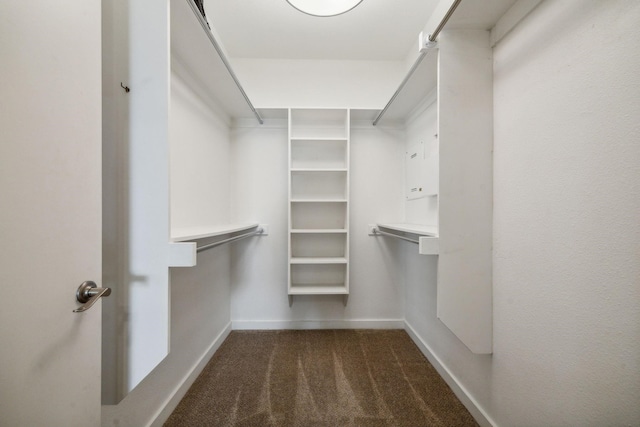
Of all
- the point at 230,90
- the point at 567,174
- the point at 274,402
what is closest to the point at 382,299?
the point at 274,402

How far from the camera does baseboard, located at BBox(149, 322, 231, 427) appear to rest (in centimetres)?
125

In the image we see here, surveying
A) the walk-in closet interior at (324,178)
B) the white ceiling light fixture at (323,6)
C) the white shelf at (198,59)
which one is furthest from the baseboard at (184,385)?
the white ceiling light fixture at (323,6)

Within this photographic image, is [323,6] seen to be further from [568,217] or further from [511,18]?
[568,217]

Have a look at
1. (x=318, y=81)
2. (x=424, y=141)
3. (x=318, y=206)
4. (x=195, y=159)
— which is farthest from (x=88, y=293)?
(x=318, y=81)

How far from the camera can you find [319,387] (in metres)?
1.53

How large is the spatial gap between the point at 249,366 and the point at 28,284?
1.56 meters

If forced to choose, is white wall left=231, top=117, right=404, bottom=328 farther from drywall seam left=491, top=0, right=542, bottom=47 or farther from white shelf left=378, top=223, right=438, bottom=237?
drywall seam left=491, top=0, right=542, bottom=47

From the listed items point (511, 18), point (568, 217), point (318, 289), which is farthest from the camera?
point (318, 289)

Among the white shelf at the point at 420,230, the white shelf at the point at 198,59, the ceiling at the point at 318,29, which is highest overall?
the ceiling at the point at 318,29

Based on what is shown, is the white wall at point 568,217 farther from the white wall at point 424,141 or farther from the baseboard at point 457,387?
the white wall at point 424,141

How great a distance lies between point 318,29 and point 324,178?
4.04 ft

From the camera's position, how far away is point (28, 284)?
530mm

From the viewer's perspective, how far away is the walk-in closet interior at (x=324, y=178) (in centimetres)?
89

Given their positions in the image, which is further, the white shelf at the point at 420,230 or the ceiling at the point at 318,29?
the ceiling at the point at 318,29
